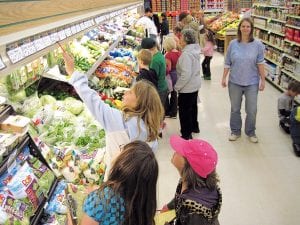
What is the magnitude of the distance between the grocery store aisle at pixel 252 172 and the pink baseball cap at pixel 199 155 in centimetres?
154

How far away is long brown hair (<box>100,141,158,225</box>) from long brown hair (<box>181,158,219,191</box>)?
509mm

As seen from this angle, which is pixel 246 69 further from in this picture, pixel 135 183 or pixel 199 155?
pixel 135 183

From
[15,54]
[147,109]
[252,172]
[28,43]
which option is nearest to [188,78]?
[252,172]

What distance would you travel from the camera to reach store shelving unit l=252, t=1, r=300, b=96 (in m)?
7.05

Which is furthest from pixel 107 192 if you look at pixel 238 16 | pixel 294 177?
pixel 238 16

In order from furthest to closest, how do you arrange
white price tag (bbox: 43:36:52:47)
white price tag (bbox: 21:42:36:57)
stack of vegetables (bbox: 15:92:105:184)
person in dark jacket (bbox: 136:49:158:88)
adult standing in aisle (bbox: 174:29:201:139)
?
adult standing in aisle (bbox: 174:29:201:139), person in dark jacket (bbox: 136:49:158:88), stack of vegetables (bbox: 15:92:105:184), white price tag (bbox: 43:36:52:47), white price tag (bbox: 21:42:36:57)

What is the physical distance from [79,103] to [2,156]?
5.24 feet

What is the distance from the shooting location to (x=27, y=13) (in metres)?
1.33

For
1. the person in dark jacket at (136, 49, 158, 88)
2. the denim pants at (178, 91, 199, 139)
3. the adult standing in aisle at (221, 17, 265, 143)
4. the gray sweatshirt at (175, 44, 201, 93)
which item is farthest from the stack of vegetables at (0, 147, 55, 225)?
the adult standing in aisle at (221, 17, 265, 143)

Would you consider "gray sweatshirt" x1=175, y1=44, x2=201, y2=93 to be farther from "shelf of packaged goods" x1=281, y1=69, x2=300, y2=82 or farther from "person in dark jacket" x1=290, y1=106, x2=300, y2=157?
"shelf of packaged goods" x1=281, y1=69, x2=300, y2=82

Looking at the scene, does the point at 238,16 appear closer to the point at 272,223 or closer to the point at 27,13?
the point at 272,223

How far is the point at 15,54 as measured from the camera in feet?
4.48

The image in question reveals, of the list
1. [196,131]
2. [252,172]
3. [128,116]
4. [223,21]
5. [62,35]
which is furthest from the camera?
[223,21]

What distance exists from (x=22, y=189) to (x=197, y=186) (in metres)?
1.02
